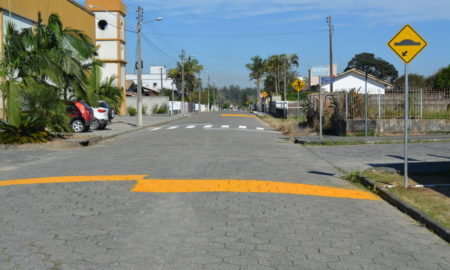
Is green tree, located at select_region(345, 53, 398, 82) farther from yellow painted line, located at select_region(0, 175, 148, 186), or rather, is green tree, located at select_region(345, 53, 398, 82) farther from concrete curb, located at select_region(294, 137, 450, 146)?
yellow painted line, located at select_region(0, 175, 148, 186)

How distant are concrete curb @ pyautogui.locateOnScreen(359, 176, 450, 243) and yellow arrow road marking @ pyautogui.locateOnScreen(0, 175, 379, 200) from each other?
19 cm

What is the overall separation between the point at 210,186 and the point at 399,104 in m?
16.0

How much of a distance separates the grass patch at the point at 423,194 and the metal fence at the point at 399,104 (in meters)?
12.4

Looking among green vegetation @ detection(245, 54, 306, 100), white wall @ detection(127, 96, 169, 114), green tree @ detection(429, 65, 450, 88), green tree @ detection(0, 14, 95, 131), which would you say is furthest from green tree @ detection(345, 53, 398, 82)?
green tree @ detection(0, 14, 95, 131)

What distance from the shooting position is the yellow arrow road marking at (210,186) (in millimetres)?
8570

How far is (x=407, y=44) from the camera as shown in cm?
899

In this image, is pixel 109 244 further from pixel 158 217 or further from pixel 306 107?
pixel 306 107

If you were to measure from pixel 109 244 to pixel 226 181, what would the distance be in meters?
4.36

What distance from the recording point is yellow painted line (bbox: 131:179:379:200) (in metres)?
8.55

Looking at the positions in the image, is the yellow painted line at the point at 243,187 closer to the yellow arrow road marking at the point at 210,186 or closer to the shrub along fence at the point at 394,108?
the yellow arrow road marking at the point at 210,186

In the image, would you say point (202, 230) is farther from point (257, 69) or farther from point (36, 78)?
point (257, 69)

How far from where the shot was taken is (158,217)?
6.57 meters

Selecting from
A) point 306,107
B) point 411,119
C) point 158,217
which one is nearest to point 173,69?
point 306,107

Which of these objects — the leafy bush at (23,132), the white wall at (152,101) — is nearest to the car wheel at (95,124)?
the leafy bush at (23,132)
